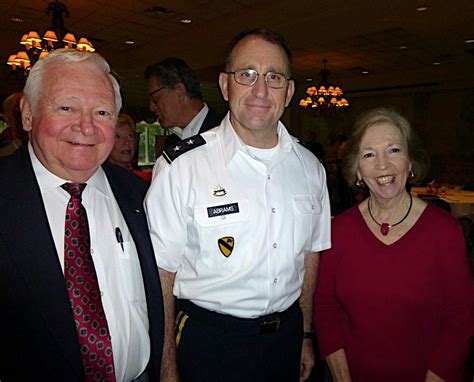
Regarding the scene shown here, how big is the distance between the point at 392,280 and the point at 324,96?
979 centimetres

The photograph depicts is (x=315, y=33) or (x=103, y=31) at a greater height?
(x=103, y=31)

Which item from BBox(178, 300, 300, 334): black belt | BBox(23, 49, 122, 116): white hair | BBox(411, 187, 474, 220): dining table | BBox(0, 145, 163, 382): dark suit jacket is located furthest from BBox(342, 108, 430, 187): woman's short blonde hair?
BBox(411, 187, 474, 220): dining table

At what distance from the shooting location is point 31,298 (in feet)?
4.11

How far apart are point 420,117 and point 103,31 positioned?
32.4 feet

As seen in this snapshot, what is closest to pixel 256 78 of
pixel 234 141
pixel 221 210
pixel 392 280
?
pixel 234 141

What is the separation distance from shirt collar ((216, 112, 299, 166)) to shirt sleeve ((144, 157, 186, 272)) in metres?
0.26

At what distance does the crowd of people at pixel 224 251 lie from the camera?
132 cm

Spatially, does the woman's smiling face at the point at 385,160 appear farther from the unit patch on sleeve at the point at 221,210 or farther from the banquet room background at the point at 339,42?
the banquet room background at the point at 339,42

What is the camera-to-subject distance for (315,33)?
23.1 feet

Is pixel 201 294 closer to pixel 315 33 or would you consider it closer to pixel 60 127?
pixel 60 127

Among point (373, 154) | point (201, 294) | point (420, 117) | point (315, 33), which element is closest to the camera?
point (201, 294)

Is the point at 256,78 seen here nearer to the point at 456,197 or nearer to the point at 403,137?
the point at 403,137

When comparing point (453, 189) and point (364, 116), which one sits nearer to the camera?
point (364, 116)

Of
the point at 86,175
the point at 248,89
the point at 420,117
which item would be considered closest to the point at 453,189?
the point at 420,117
